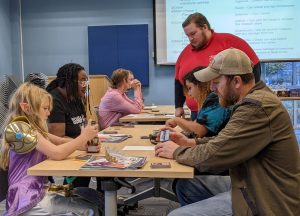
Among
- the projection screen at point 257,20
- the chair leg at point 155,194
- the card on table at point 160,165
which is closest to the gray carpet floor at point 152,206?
the chair leg at point 155,194

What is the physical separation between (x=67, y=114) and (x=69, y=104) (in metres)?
0.09

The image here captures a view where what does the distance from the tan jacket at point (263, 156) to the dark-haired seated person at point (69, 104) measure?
1.42 metres

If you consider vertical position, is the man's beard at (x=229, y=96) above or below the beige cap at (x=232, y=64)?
below

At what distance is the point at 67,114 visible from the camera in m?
2.67

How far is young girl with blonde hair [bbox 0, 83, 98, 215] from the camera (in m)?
1.68

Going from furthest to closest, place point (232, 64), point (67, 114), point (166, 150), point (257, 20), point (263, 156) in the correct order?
point (257, 20), point (67, 114), point (166, 150), point (232, 64), point (263, 156)

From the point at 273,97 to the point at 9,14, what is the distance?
607 centimetres

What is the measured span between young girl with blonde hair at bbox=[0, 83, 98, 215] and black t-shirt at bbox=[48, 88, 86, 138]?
0.57 meters

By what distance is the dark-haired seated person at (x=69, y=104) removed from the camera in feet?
8.53

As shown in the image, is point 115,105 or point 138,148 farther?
point 115,105

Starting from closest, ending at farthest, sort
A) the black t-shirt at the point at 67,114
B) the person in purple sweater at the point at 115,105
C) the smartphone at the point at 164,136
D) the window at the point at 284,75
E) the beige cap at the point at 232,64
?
the beige cap at the point at 232,64
the smartphone at the point at 164,136
the black t-shirt at the point at 67,114
the person in purple sweater at the point at 115,105
the window at the point at 284,75

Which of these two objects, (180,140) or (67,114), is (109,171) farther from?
(67,114)

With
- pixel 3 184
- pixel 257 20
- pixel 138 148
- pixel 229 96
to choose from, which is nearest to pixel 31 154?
pixel 3 184

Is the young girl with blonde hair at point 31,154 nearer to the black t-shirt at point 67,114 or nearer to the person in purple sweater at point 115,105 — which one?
the black t-shirt at point 67,114
